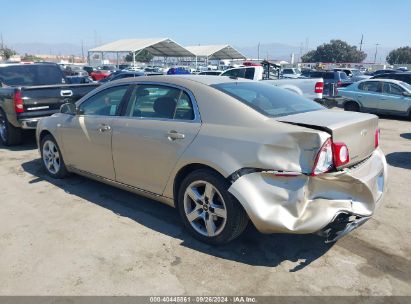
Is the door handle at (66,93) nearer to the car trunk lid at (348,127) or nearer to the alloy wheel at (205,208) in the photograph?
the alloy wheel at (205,208)

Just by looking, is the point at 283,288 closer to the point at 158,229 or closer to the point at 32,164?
the point at 158,229

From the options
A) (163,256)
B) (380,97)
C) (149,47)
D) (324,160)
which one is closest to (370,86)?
(380,97)

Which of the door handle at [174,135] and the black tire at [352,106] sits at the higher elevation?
the door handle at [174,135]

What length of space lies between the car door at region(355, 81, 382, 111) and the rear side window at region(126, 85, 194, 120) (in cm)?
1099

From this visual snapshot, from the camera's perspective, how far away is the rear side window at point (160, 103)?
3.87 metres

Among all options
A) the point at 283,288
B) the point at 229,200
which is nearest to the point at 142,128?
the point at 229,200

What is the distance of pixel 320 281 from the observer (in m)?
3.11

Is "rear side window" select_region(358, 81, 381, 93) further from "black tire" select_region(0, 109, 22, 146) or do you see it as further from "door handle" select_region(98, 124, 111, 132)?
"door handle" select_region(98, 124, 111, 132)

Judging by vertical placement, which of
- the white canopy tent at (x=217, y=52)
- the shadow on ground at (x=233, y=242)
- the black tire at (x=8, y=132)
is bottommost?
the shadow on ground at (x=233, y=242)

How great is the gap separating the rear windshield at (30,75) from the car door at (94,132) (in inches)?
180

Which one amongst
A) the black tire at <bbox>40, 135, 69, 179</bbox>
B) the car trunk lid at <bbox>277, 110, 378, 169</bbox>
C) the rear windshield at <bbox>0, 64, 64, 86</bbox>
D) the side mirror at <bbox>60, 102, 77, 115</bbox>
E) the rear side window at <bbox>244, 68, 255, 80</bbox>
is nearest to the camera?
the car trunk lid at <bbox>277, 110, 378, 169</bbox>

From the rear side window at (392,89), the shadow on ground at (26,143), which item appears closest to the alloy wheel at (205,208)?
the shadow on ground at (26,143)

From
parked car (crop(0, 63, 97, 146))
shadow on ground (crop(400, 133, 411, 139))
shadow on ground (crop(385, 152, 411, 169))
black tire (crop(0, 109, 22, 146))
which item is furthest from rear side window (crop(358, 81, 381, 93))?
black tire (crop(0, 109, 22, 146))

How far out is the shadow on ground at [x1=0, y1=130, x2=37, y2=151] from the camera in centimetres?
809
